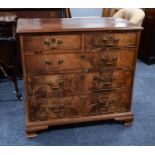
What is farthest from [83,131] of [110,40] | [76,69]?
[110,40]

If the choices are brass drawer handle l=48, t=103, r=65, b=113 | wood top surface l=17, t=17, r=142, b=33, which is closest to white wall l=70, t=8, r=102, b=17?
wood top surface l=17, t=17, r=142, b=33

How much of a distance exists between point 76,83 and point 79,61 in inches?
7.1

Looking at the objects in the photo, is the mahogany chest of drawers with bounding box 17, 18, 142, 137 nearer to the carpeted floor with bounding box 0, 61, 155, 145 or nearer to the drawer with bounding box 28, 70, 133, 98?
the drawer with bounding box 28, 70, 133, 98

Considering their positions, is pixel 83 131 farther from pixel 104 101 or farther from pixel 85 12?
pixel 85 12

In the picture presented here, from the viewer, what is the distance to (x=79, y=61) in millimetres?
1676

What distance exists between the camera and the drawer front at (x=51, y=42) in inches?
60.7

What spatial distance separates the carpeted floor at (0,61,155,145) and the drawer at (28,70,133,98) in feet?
1.19

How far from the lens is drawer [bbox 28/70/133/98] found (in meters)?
1.69

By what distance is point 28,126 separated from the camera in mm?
1786

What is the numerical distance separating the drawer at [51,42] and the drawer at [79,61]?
2.3 inches

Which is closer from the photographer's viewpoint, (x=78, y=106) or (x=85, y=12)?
(x=78, y=106)

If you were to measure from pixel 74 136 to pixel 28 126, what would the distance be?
0.38 metres
